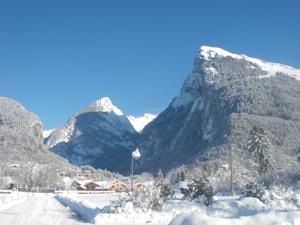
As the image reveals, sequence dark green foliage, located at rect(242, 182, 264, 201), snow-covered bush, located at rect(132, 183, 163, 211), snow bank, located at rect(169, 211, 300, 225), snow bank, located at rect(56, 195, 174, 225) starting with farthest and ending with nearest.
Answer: dark green foliage, located at rect(242, 182, 264, 201), snow-covered bush, located at rect(132, 183, 163, 211), snow bank, located at rect(56, 195, 174, 225), snow bank, located at rect(169, 211, 300, 225)

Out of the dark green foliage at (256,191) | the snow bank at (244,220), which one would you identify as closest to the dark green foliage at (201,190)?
the dark green foliage at (256,191)

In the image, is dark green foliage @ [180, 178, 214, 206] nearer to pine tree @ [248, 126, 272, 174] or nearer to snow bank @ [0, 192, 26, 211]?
snow bank @ [0, 192, 26, 211]

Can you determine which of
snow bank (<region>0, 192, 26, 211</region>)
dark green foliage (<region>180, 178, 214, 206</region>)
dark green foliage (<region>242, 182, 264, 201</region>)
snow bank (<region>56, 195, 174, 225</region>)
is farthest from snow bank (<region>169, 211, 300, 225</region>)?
snow bank (<region>0, 192, 26, 211</region>)

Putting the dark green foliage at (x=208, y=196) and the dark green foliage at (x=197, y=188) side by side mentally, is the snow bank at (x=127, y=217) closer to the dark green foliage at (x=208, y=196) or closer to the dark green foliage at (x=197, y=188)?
the dark green foliage at (x=208, y=196)

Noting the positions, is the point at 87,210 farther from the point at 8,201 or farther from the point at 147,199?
the point at 8,201

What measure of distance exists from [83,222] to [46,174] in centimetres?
15746

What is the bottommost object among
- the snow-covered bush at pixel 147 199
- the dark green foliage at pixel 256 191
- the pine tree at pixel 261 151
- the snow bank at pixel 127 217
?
the snow bank at pixel 127 217

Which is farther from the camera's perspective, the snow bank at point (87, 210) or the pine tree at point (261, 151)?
the pine tree at point (261, 151)

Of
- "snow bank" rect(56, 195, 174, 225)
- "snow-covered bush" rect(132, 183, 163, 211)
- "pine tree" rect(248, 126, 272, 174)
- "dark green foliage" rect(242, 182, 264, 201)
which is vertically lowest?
"snow bank" rect(56, 195, 174, 225)

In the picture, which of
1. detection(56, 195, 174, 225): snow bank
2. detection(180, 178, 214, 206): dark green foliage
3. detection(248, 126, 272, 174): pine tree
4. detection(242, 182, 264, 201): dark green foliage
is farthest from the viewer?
detection(248, 126, 272, 174): pine tree

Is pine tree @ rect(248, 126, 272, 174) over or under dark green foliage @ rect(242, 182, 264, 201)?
over

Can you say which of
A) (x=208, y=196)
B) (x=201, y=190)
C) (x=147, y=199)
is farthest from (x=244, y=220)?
(x=201, y=190)

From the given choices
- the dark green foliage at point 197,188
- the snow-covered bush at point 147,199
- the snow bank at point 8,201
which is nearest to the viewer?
the snow-covered bush at point 147,199

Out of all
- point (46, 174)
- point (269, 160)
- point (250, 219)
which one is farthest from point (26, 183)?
point (250, 219)
